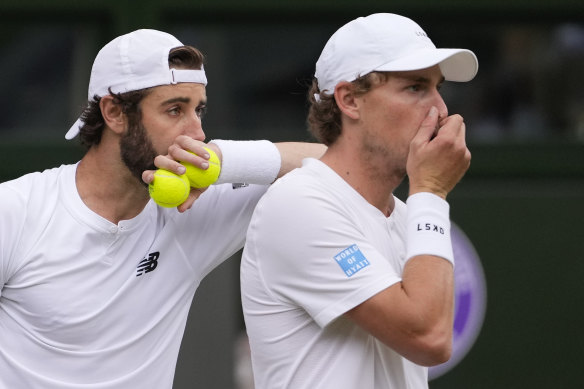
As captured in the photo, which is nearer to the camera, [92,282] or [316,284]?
[316,284]

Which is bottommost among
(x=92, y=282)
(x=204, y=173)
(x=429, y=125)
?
(x=92, y=282)

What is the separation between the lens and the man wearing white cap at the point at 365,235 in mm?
2549

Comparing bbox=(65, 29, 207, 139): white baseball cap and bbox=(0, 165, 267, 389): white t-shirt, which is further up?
bbox=(65, 29, 207, 139): white baseball cap

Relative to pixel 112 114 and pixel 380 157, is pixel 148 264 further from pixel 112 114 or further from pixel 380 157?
pixel 380 157

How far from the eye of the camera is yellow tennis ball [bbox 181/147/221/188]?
3021 mm

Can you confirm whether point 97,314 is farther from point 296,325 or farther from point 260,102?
point 260,102

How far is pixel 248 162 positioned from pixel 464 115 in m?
2.97

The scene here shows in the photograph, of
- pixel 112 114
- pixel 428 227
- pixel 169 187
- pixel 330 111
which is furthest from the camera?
pixel 112 114

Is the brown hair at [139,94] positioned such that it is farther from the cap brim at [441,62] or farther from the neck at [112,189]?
the cap brim at [441,62]

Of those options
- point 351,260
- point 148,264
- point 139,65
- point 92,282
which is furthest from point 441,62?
point 92,282

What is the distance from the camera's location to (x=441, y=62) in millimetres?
2832

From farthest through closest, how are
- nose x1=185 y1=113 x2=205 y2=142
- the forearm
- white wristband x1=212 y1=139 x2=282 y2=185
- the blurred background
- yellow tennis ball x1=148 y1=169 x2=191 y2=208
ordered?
the blurred background → nose x1=185 y1=113 x2=205 y2=142 → white wristband x1=212 y1=139 x2=282 y2=185 → yellow tennis ball x1=148 y1=169 x2=191 y2=208 → the forearm

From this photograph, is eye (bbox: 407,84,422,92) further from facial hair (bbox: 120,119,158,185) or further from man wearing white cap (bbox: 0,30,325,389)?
facial hair (bbox: 120,119,158,185)

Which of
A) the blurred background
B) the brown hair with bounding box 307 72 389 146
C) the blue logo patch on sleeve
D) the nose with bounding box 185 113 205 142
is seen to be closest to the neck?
the nose with bounding box 185 113 205 142
